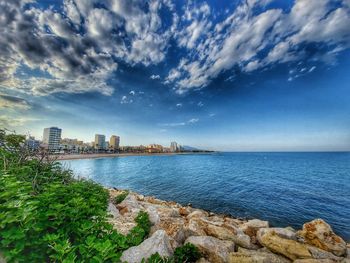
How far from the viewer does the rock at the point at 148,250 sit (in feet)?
14.3

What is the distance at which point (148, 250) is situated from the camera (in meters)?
4.59

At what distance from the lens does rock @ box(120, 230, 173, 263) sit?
436cm

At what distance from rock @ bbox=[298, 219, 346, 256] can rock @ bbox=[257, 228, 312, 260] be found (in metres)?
1.35

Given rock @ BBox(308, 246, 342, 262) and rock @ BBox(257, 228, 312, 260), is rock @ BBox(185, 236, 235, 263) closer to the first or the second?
rock @ BBox(257, 228, 312, 260)

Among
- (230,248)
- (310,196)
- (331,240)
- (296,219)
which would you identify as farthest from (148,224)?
(310,196)

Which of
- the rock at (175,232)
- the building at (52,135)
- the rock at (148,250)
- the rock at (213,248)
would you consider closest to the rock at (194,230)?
the rock at (175,232)

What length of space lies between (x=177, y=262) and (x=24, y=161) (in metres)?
7.07

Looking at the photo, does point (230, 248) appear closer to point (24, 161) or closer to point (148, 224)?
point (148, 224)

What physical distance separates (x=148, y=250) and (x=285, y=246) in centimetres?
497

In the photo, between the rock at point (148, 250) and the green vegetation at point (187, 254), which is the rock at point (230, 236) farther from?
the rock at point (148, 250)

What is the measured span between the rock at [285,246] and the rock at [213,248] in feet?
4.94

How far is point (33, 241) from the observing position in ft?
8.98

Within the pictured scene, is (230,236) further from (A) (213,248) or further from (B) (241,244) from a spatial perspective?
(A) (213,248)

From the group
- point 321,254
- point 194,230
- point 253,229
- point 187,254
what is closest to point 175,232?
point 194,230
